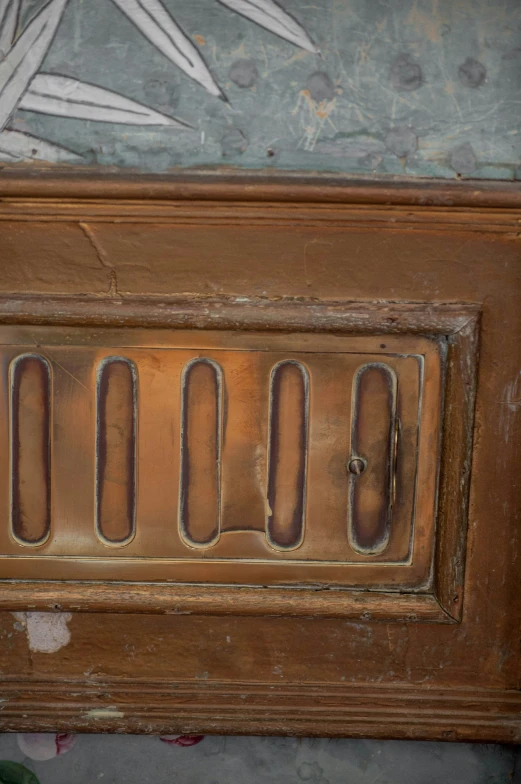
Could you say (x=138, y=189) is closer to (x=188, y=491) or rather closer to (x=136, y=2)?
(x=136, y=2)

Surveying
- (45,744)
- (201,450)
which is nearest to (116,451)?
(201,450)

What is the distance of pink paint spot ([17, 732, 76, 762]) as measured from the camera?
1455 mm

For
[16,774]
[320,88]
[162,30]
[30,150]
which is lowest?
[16,774]

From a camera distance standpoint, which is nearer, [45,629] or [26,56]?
[26,56]

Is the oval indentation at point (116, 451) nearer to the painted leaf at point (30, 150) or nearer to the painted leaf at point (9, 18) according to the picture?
the painted leaf at point (30, 150)

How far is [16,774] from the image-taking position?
4.78 ft

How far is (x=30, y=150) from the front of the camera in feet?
4.08

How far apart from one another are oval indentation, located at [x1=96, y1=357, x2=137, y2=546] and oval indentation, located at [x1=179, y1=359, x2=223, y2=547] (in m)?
0.11

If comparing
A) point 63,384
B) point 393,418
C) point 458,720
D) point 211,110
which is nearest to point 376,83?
point 211,110

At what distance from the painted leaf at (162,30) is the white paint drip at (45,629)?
46.7 inches

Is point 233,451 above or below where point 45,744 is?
above

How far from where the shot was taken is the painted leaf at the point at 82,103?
4.06 ft

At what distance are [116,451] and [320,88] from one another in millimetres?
853

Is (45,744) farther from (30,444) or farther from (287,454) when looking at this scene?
(287,454)
